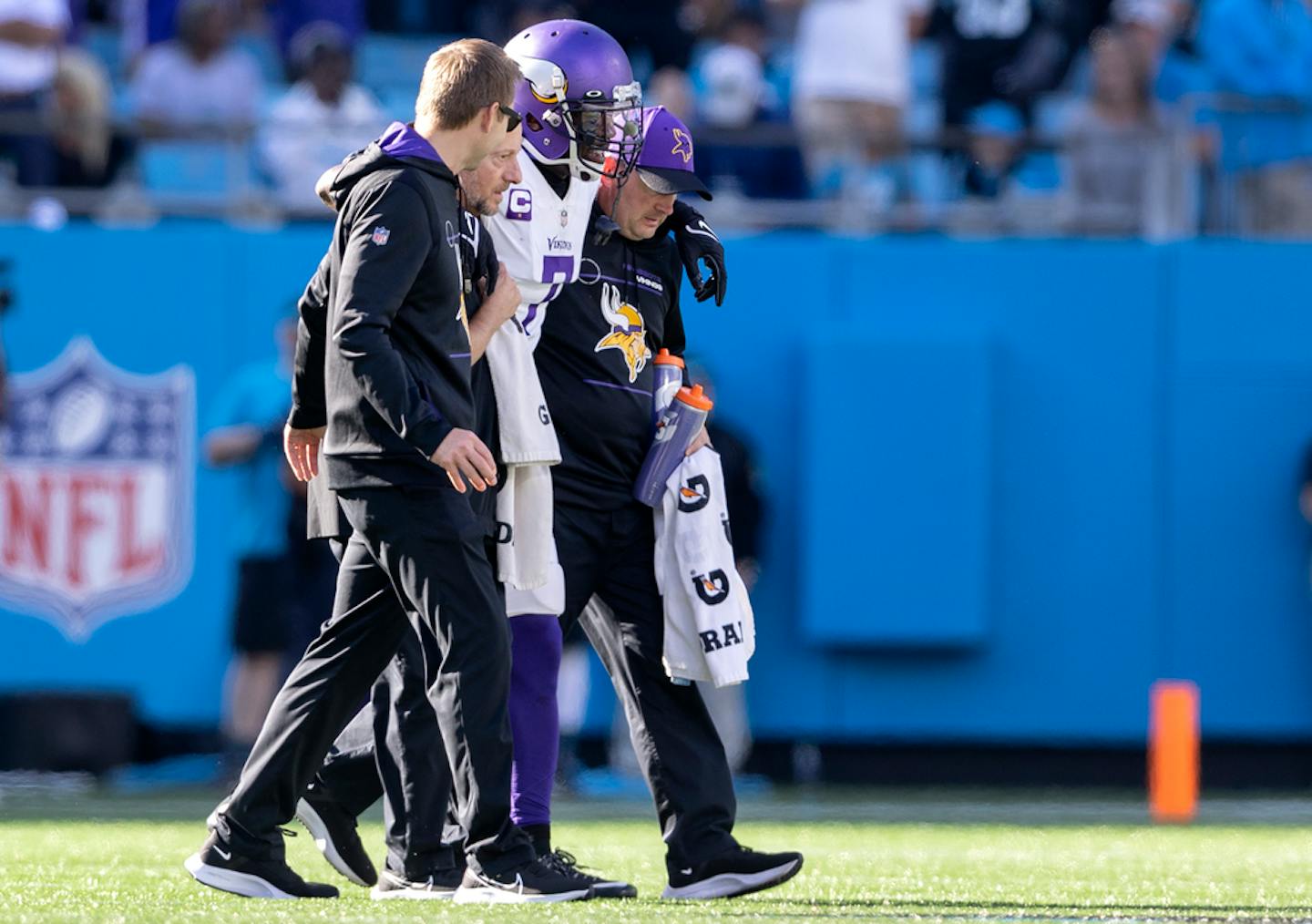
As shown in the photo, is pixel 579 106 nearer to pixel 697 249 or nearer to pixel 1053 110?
pixel 697 249

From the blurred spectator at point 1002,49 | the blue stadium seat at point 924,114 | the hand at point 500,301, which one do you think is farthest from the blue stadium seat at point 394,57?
the hand at point 500,301

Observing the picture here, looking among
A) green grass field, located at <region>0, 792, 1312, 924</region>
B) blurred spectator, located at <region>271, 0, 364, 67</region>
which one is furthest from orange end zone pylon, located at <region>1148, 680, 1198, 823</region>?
A: blurred spectator, located at <region>271, 0, 364, 67</region>

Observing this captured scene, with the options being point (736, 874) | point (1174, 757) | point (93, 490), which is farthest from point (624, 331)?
point (93, 490)

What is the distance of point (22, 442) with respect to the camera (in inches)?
466

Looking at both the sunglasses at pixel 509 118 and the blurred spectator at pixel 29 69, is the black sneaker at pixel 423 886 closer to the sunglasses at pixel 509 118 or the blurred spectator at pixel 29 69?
the sunglasses at pixel 509 118

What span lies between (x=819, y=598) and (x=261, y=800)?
6717 mm

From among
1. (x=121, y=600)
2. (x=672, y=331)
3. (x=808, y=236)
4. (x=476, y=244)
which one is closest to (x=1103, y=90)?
(x=808, y=236)

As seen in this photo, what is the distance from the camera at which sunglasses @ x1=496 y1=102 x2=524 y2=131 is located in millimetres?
5445

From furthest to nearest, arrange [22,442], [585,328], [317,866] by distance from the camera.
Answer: [22,442], [317,866], [585,328]

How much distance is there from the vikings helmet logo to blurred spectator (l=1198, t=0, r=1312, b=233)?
6.30 metres

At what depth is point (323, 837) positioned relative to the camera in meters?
6.02

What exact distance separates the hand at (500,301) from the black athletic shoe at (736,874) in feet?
4.83

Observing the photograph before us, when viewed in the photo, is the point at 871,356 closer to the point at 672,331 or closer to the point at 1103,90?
the point at 1103,90

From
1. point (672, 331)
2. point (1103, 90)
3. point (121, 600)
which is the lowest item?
point (121, 600)
